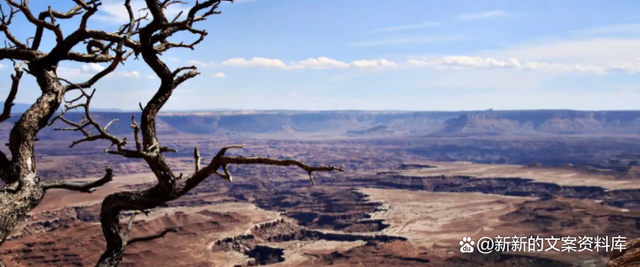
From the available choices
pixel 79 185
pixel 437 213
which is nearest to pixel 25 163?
pixel 79 185

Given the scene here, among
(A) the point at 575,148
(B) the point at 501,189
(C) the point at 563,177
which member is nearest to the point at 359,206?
(B) the point at 501,189

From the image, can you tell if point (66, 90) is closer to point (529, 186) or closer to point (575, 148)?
point (529, 186)

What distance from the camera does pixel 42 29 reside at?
6.17 meters

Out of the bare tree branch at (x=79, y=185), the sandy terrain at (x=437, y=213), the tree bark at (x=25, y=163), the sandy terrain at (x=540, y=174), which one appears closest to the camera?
the tree bark at (x=25, y=163)

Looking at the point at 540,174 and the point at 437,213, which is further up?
the point at 540,174

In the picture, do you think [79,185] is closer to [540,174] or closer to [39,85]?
[39,85]

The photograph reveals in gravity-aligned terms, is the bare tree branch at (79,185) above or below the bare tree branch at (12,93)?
below

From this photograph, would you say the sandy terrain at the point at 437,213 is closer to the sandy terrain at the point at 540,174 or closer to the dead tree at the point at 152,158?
the sandy terrain at the point at 540,174

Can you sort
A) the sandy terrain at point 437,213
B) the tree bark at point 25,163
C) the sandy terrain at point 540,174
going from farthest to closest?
the sandy terrain at point 540,174 → the sandy terrain at point 437,213 → the tree bark at point 25,163

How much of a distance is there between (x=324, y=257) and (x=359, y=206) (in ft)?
118

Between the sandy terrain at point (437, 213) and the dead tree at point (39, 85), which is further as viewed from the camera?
the sandy terrain at point (437, 213)

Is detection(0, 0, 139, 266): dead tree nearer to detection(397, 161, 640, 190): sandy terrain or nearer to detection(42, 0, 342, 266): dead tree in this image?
detection(42, 0, 342, 266): dead tree

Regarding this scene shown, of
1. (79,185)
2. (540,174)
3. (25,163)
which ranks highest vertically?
(25,163)

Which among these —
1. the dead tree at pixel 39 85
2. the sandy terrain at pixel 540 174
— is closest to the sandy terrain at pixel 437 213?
the sandy terrain at pixel 540 174
